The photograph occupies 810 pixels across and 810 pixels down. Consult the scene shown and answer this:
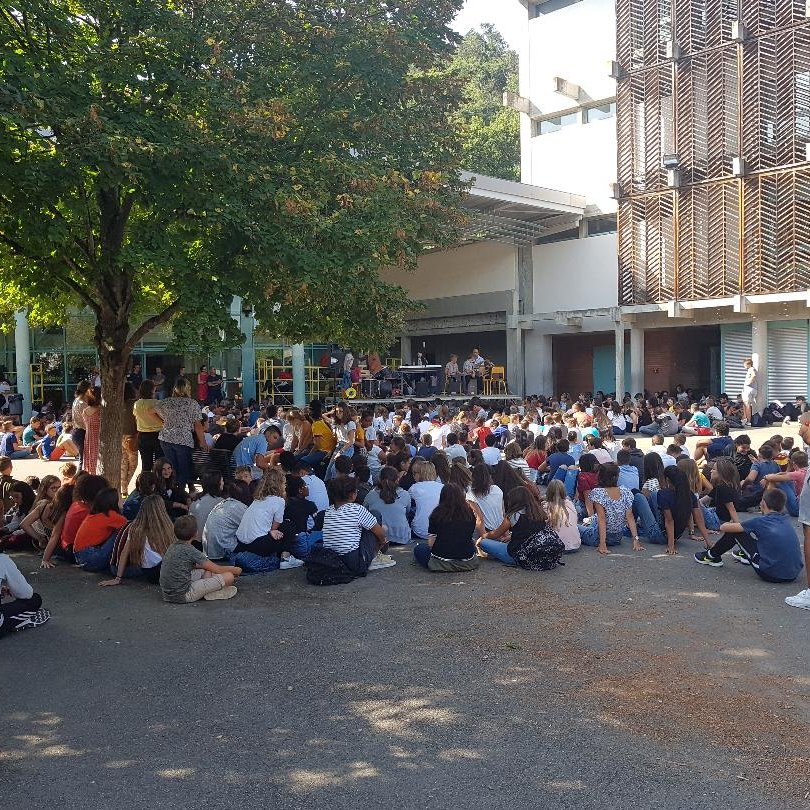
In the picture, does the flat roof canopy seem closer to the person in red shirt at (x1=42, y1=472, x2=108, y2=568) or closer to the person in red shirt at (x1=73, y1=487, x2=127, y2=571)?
the person in red shirt at (x1=42, y1=472, x2=108, y2=568)

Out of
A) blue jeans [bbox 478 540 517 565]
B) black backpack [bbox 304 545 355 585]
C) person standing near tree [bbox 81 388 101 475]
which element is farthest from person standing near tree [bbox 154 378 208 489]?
blue jeans [bbox 478 540 517 565]

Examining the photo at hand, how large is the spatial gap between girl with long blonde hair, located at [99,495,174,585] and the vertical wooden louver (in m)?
22.2

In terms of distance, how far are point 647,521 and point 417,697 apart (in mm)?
5323

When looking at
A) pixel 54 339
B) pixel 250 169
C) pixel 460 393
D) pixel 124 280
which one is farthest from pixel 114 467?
pixel 460 393

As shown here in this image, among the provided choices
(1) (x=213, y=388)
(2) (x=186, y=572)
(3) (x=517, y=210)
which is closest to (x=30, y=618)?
(2) (x=186, y=572)

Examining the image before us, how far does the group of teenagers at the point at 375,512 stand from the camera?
8.28 m

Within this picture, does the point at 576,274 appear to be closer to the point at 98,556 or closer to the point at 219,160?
the point at 219,160

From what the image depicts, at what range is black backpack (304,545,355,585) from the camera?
333 inches

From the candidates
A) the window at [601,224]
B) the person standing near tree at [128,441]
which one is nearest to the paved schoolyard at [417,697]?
the person standing near tree at [128,441]

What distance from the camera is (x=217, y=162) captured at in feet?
31.2

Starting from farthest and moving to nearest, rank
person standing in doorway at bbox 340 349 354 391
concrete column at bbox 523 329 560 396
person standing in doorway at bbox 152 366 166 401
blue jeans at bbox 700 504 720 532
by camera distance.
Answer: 1. concrete column at bbox 523 329 560 396
2. person standing in doorway at bbox 340 349 354 391
3. person standing in doorway at bbox 152 366 166 401
4. blue jeans at bbox 700 504 720 532

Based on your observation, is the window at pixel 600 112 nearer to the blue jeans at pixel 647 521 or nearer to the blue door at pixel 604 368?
the blue door at pixel 604 368

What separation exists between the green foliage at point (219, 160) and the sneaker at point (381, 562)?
124 inches

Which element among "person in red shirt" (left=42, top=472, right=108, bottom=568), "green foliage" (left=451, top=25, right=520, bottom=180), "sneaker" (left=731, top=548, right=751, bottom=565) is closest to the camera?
Result: "sneaker" (left=731, top=548, right=751, bottom=565)
